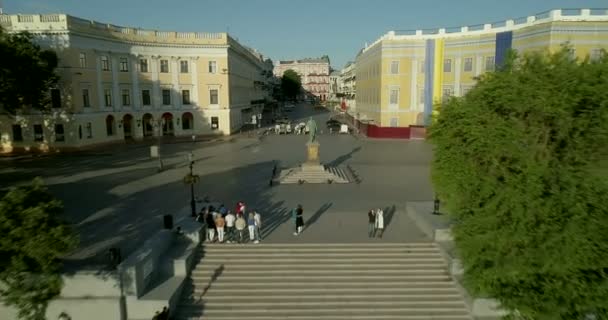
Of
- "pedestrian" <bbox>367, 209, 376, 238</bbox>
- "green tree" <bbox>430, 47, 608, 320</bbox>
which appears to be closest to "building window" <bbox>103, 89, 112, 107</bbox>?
"pedestrian" <bbox>367, 209, 376, 238</bbox>

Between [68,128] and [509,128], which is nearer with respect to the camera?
[509,128]

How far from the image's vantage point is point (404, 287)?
42.3 ft

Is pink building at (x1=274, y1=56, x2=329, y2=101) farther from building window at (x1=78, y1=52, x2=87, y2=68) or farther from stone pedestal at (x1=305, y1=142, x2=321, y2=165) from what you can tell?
stone pedestal at (x1=305, y1=142, x2=321, y2=165)

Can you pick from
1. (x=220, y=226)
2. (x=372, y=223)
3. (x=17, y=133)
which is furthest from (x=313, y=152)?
(x=17, y=133)

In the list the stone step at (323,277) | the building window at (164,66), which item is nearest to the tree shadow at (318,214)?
the stone step at (323,277)

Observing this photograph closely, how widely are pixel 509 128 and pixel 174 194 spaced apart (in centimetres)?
1723

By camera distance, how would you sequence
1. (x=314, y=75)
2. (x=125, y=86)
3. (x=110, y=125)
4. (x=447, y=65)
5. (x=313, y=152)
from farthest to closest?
1. (x=314, y=75)
2. (x=447, y=65)
3. (x=125, y=86)
4. (x=110, y=125)
5. (x=313, y=152)

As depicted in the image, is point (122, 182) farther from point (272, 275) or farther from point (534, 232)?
point (534, 232)

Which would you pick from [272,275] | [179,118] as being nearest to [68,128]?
[179,118]

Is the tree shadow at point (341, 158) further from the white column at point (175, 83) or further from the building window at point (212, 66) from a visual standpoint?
the white column at point (175, 83)

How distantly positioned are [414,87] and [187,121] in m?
27.1

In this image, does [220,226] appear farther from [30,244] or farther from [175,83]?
[175,83]

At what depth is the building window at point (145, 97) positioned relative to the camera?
45.9 m

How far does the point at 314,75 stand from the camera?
17338 cm
